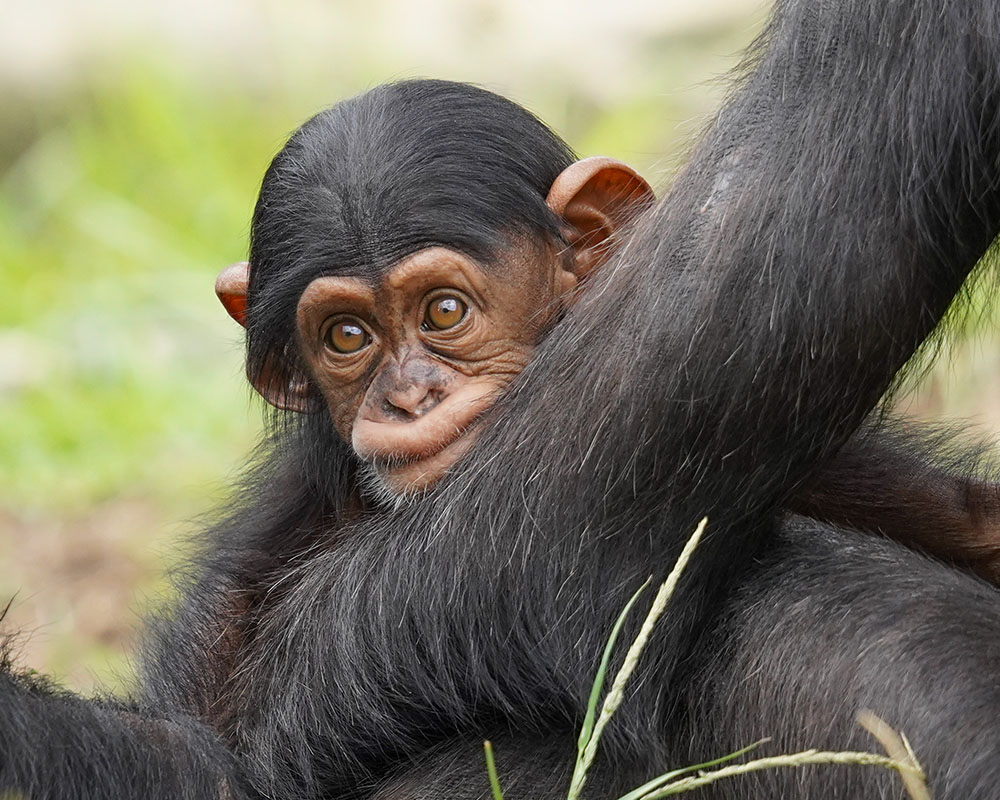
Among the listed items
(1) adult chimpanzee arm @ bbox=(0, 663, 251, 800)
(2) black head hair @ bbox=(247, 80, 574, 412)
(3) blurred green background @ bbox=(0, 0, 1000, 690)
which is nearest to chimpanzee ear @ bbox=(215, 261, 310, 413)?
(2) black head hair @ bbox=(247, 80, 574, 412)

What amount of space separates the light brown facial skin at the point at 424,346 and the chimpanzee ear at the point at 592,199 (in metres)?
0.09

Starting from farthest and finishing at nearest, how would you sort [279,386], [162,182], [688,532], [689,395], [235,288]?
[162,182] < [235,288] < [279,386] < [688,532] < [689,395]

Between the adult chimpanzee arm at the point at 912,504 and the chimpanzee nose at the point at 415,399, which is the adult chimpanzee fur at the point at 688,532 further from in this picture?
the adult chimpanzee arm at the point at 912,504

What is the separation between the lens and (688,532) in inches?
111

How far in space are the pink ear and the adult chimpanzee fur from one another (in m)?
0.78

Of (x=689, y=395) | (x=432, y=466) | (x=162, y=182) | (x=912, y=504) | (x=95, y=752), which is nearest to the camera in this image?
(x=689, y=395)

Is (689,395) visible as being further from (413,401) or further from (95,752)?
(95,752)

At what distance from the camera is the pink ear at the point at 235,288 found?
426 centimetres

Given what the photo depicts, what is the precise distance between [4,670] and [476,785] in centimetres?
101

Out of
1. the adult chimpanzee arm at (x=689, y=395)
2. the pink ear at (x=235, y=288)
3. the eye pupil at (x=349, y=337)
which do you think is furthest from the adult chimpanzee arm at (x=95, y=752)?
the pink ear at (x=235, y=288)

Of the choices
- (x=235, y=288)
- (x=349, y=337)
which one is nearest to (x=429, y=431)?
(x=349, y=337)

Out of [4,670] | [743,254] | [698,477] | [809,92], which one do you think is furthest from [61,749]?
[809,92]

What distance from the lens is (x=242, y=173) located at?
11.3 metres

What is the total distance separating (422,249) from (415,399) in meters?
0.38
